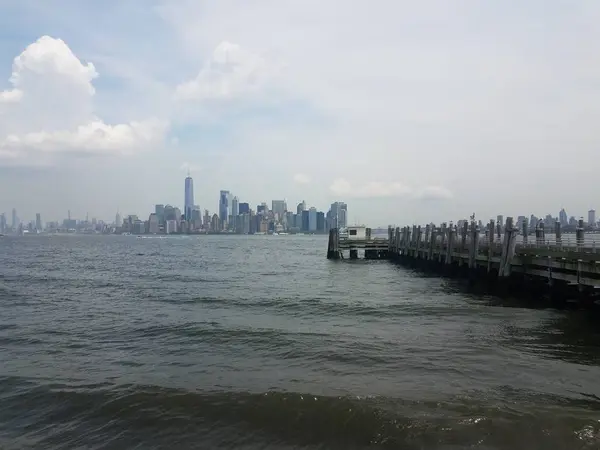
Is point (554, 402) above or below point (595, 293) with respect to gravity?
below

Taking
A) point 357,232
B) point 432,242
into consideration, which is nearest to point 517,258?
point 432,242

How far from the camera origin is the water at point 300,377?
9.64m

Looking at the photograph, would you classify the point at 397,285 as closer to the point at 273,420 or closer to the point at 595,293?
the point at 595,293

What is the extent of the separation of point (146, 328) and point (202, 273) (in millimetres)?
26821

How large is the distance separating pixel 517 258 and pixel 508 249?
2.41 feet

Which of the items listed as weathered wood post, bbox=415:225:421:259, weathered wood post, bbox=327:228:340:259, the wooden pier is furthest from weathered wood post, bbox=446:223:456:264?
weathered wood post, bbox=327:228:340:259

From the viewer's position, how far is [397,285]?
34875 millimetres

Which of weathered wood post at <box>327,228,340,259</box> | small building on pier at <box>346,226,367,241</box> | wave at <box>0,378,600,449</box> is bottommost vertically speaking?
wave at <box>0,378,600,449</box>

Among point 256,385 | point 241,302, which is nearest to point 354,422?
point 256,385

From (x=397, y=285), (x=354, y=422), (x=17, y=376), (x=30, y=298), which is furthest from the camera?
(x=397, y=285)

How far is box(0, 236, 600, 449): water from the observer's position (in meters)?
9.64

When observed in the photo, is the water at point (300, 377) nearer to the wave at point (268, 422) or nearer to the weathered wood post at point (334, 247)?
the wave at point (268, 422)

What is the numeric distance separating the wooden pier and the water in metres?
2.05

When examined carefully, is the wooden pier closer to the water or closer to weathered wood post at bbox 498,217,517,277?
weathered wood post at bbox 498,217,517,277
